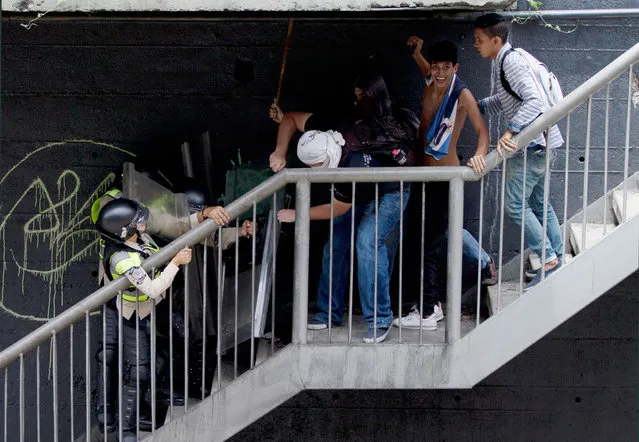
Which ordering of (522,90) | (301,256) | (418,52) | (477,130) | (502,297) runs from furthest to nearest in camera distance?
(418,52) < (502,297) < (477,130) < (522,90) < (301,256)

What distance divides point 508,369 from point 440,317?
1.20 metres

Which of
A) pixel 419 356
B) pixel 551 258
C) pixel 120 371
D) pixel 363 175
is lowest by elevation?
pixel 120 371

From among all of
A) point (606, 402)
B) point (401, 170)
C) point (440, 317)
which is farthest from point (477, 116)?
point (606, 402)

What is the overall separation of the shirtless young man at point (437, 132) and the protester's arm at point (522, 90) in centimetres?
28

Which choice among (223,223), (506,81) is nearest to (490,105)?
(506,81)

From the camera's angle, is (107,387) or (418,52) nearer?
(107,387)

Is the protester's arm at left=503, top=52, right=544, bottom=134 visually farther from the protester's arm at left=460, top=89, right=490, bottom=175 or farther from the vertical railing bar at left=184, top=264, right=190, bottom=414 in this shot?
the vertical railing bar at left=184, top=264, right=190, bottom=414

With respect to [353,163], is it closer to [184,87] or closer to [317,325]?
[317,325]

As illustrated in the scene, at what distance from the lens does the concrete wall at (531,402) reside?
8.48m

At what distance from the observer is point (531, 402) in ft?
28.1

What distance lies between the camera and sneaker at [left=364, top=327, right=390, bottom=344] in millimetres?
6965

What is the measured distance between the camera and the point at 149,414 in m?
7.54

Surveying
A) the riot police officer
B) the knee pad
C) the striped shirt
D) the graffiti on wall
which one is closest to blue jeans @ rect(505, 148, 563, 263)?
the striped shirt

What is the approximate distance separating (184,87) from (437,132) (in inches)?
78.7
